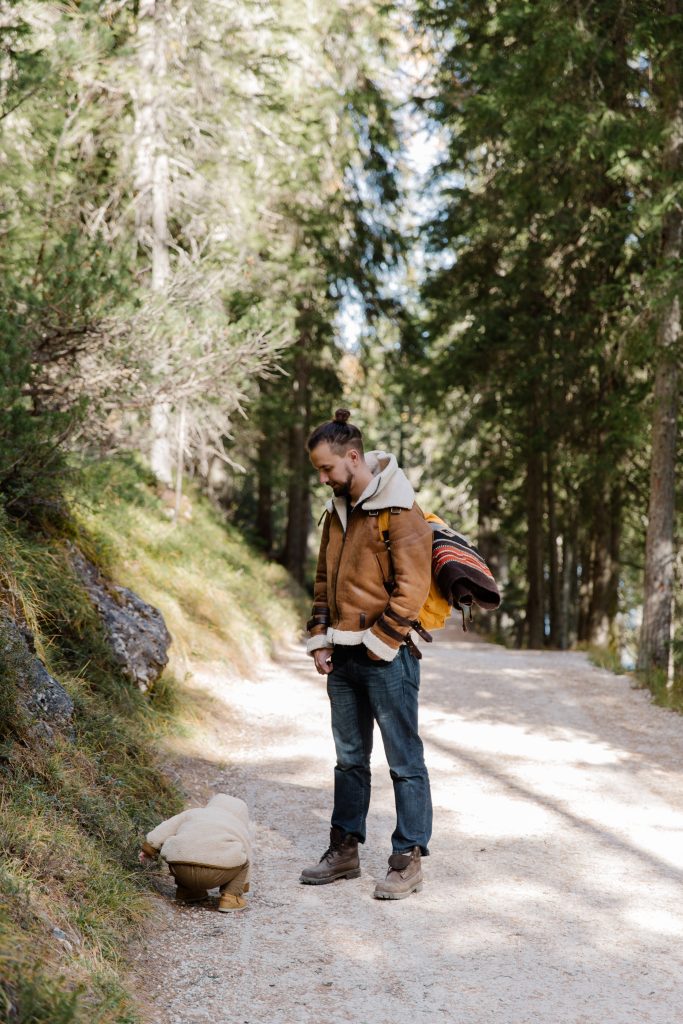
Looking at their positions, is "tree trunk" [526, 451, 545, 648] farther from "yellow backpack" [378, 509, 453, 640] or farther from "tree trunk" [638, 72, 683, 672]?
"yellow backpack" [378, 509, 453, 640]

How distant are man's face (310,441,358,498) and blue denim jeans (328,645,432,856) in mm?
842

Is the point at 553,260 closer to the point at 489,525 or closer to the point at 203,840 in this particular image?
the point at 489,525

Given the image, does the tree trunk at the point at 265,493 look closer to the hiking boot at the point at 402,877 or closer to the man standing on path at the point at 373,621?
the man standing on path at the point at 373,621

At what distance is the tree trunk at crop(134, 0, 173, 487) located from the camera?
11.9 meters

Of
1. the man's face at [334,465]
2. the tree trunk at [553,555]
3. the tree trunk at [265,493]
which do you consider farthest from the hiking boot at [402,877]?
the tree trunk at [553,555]

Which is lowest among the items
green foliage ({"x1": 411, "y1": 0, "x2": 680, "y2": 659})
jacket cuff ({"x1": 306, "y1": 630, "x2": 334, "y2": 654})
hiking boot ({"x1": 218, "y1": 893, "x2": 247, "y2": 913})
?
hiking boot ({"x1": 218, "y1": 893, "x2": 247, "y2": 913})

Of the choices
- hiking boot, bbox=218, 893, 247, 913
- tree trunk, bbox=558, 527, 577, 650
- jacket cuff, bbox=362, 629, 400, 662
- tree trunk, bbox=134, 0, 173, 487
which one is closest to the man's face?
jacket cuff, bbox=362, 629, 400, 662

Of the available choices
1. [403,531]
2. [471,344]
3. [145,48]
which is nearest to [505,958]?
[403,531]

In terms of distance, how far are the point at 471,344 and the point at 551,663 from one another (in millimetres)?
6918

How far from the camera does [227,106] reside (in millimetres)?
13102

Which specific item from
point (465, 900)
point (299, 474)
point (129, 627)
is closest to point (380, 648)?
point (465, 900)

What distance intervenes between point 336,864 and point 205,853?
90cm

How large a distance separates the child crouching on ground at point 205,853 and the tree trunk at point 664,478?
27.3ft

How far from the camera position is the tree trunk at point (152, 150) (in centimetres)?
1190
